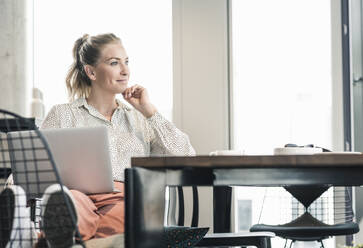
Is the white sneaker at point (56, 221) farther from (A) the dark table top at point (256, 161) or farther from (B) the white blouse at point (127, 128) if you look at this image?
(B) the white blouse at point (127, 128)

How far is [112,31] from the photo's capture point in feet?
14.5

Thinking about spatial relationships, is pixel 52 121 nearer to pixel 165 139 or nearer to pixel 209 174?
pixel 165 139

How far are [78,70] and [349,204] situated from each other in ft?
5.87

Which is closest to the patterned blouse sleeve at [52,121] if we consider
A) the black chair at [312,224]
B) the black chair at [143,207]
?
the black chair at [312,224]

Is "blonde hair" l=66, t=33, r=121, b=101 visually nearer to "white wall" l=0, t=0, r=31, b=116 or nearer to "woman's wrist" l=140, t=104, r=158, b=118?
"woman's wrist" l=140, t=104, r=158, b=118

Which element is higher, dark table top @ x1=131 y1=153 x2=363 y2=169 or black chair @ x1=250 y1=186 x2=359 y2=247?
dark table top @ x1=131 y1=153 x2=363 y2=169

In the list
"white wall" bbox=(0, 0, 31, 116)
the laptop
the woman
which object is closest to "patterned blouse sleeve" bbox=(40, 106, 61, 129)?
the woman

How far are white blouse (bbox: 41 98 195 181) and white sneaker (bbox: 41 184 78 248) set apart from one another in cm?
131

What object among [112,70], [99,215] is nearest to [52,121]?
[112,70]

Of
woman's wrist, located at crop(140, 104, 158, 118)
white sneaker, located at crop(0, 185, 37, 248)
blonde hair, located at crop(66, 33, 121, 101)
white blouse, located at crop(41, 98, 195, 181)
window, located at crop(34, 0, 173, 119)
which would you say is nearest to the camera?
white sneaker, located at crop(0, 185, 37, 248)

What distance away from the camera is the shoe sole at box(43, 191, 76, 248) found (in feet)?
5.05

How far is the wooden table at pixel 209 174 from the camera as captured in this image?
1.39 m

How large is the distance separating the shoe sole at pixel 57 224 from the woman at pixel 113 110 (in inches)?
48.8

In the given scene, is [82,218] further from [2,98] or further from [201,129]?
[2,98]
